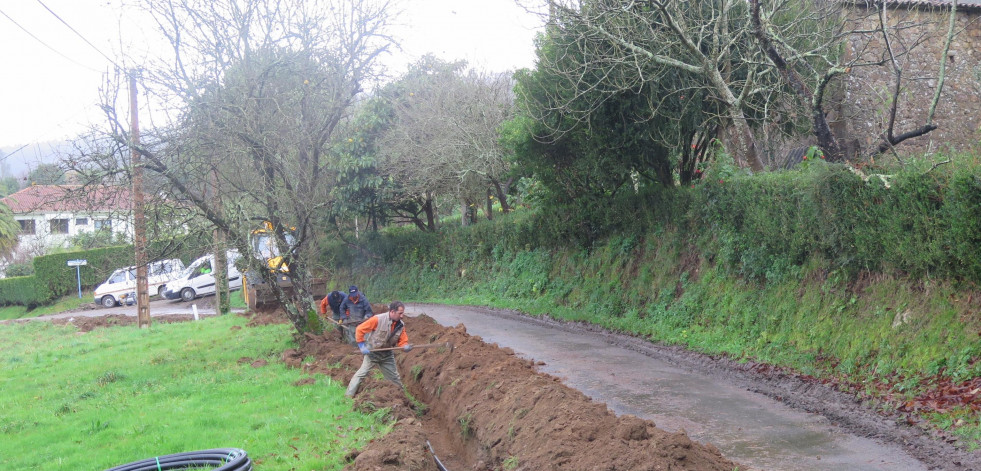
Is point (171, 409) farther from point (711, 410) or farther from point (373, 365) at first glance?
point (711, 410)

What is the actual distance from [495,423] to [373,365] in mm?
2956

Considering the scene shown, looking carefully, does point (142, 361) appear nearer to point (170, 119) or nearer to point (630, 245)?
point (170, 119)

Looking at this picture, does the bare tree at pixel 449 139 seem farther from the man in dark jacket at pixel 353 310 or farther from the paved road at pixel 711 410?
the paved road at pixel 711 410

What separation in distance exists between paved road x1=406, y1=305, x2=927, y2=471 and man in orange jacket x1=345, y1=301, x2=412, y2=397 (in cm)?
249

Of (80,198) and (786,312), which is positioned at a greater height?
(80,198)

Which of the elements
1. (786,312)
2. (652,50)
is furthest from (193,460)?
(652,50)

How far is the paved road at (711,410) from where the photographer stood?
6.95m

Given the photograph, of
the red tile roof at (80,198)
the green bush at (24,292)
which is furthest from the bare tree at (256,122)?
the green bush at (24,292)

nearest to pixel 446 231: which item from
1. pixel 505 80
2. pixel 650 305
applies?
pixel 505 80

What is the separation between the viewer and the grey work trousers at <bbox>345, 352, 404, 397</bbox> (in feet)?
34.9

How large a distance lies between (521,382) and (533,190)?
14684 millimetres

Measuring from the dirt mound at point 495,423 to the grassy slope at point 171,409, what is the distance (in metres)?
0.59

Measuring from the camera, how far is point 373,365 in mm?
10844

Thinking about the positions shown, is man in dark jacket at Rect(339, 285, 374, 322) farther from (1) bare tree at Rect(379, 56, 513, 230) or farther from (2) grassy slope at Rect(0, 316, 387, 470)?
(1) bare tree at Rect(379, 56, 513, 230)
